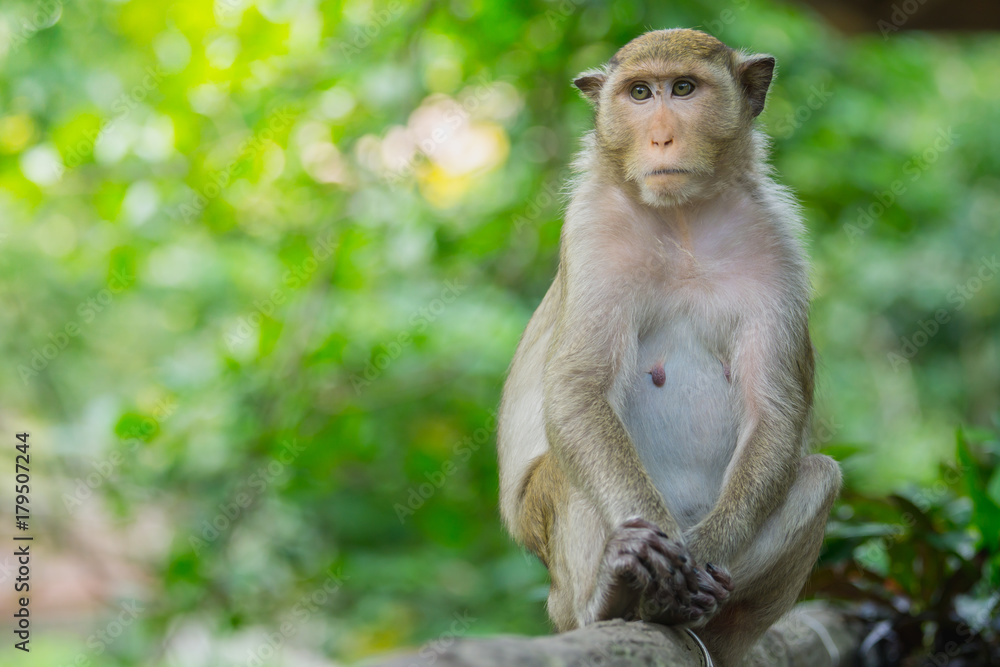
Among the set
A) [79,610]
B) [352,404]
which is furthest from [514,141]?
[79,610]

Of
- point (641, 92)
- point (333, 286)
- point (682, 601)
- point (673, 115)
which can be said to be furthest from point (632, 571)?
point (333, 286)

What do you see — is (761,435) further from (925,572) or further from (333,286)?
(333,286)

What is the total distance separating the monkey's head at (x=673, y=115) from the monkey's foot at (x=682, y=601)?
1.28 meters

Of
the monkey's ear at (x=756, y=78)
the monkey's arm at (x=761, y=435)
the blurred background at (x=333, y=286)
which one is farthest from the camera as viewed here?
the blurred background at (x=333, y=286)

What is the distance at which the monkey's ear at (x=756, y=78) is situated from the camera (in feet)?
11.3

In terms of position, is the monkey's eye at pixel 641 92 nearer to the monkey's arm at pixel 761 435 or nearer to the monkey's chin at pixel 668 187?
the monkey's chin at pixel 668 187

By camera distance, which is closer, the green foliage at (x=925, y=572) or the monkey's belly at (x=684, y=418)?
the monkey's belly at (x=684, y=418)

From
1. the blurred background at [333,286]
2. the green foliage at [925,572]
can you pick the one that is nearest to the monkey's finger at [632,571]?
the blurred background at [333,286]

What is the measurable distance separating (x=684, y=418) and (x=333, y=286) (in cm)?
285

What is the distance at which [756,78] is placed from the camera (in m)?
3.49


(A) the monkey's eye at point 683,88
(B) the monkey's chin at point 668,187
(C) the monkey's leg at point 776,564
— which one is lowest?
(C) the monkey's leg at point 776,564

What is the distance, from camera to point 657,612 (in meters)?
2.61

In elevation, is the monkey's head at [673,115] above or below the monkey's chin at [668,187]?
above

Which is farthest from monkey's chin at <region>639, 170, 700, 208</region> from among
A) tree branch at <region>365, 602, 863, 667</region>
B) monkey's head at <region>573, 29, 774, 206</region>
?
tree branch at <region>365, 602, 863, 667</region>
